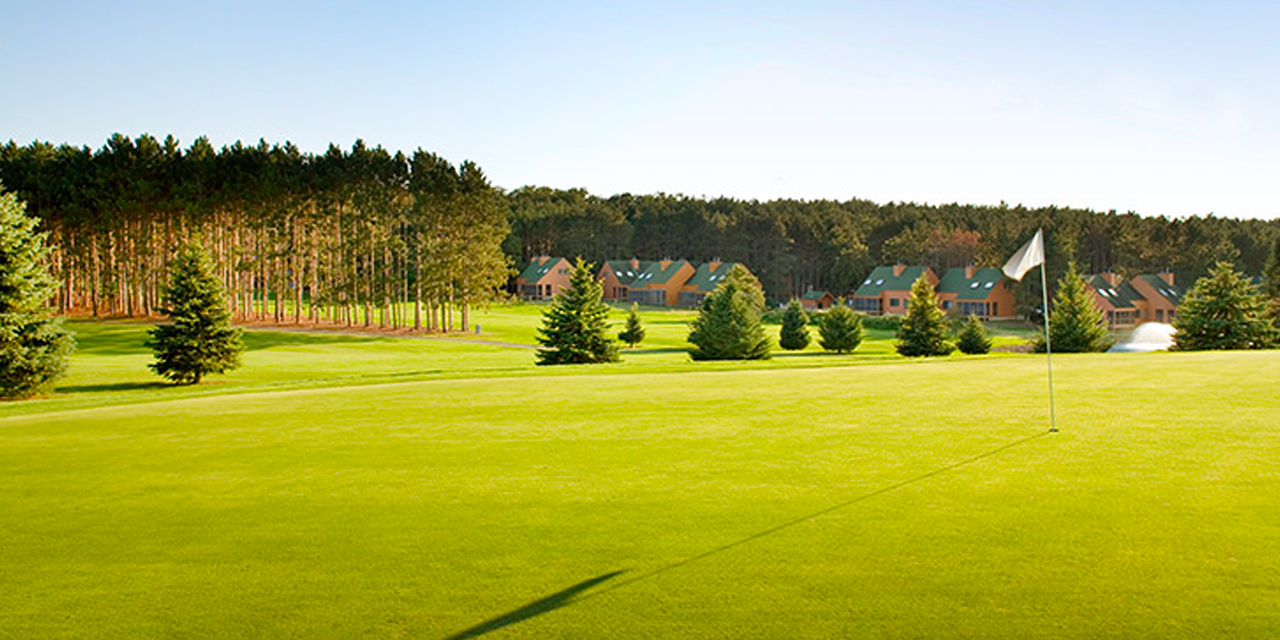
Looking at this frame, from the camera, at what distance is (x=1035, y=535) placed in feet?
24.6

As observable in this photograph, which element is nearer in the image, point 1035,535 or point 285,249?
point 1035,535

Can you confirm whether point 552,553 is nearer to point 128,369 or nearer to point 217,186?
point 128,369

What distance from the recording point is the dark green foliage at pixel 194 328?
2877 centimetres

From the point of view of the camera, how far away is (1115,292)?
8981 cm

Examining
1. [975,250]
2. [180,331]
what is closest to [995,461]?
[180,331]

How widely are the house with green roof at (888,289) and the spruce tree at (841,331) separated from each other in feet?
162

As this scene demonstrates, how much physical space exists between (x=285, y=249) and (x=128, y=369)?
3166cm

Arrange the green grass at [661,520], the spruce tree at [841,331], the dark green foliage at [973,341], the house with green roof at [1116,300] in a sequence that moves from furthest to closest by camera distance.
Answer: the house with green roof at [1116,300] < the spruce tree at [841,331] < the dark green foliage at [973,341] < the green grass at [661,520]

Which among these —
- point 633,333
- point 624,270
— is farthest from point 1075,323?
point 624,270

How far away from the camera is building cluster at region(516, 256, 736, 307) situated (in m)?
116

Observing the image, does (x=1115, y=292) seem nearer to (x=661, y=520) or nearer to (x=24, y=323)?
(x=24, y=323)

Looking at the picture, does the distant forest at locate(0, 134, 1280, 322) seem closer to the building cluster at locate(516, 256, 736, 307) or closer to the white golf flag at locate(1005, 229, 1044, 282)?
the building cluster at locate(516, 256, 736, 307)

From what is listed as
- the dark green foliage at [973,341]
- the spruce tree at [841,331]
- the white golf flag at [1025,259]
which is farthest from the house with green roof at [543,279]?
the white golf flag at [1025,259]

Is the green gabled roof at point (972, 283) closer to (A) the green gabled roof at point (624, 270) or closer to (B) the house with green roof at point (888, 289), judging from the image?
(B) the house with green roof at point (888, 289)
